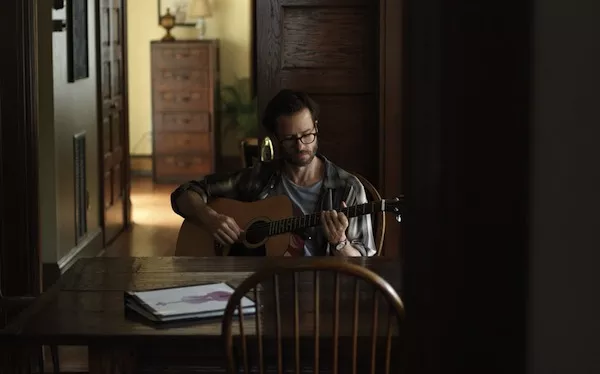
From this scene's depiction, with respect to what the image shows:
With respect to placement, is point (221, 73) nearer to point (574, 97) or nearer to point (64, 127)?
point (64, 127)

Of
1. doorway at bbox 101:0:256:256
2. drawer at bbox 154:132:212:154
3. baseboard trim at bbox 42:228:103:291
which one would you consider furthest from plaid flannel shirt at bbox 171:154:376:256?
drawer at bbox 154:132:212:154

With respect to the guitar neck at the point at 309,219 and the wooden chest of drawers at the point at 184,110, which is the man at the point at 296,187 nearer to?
the guitar neck at the point at 309,219

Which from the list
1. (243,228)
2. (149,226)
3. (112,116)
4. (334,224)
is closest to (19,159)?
(243,228)

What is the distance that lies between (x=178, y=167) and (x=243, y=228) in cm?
648

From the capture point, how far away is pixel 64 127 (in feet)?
18.1

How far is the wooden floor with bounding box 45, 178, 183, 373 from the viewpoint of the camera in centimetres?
658

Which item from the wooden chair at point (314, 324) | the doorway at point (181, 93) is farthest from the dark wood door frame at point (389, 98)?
the doorway at point (181, 93)

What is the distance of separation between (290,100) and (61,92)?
8.28 ft

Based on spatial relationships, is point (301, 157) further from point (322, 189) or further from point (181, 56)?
point (181, 56)

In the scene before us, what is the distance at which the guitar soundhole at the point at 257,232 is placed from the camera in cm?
316

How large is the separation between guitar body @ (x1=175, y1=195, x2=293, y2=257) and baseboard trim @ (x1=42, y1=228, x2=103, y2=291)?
1.47 metres

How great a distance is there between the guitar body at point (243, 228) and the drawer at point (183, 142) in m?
6.31

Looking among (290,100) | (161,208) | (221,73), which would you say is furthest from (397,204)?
(221,73)

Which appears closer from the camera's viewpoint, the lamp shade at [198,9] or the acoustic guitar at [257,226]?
the acoustic guitar at [257,226]
